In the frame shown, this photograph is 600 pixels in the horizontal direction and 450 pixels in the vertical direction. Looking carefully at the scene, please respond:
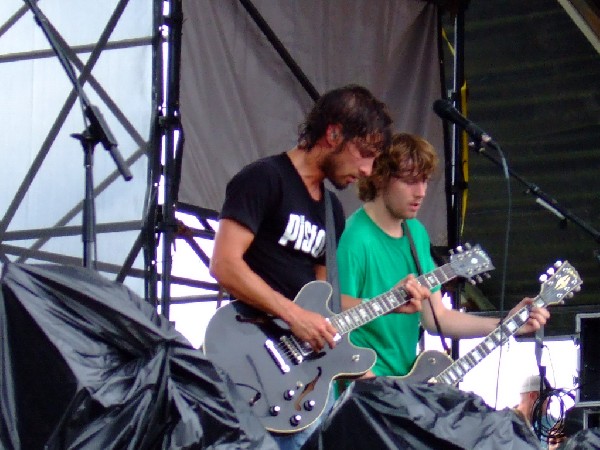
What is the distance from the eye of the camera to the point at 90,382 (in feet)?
8.05

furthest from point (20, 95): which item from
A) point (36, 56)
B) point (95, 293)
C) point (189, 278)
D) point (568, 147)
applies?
point (568, 147)

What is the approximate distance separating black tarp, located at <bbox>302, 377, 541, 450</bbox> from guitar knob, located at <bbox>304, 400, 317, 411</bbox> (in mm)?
949

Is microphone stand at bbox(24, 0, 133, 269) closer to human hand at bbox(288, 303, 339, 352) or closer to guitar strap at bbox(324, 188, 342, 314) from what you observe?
human hand at bbox(288, 303, 339, 352)

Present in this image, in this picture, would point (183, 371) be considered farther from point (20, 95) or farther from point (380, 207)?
point (20, 95)

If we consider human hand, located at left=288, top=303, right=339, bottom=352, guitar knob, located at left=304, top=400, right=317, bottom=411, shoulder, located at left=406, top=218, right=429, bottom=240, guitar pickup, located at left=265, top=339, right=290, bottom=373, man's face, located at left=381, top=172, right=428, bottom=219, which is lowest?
guitar knob, located at left=304, top=400, right=317, bottom=411

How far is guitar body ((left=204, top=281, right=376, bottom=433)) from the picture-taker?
144 inches

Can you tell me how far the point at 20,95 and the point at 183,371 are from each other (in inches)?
122

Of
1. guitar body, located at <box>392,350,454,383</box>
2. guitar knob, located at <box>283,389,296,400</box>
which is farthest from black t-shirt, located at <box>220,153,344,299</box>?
guitar body, located at <box>392,350,454,383</box>

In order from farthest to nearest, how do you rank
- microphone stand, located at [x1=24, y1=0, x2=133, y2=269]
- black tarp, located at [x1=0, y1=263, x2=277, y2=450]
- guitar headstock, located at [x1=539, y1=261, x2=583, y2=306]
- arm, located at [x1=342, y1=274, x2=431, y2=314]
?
guitar headstock, located at [x1=539, y1=261, x2=583, y2=306]
arm, located at [x1=342, y1=274, x2=431, y2=314]
microphone stand, located at [x1=24, y1=0, x2=133, y2=269]
black tarp, located at [x1=0, y1=263, x2=277, y2=450]

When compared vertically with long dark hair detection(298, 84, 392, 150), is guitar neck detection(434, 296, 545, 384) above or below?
below

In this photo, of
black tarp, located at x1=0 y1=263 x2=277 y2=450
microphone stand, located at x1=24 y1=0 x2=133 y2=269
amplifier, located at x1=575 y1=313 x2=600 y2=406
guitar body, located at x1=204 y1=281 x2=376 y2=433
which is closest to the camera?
black tarp, located at x1=0 y1=263 x2=277 y2=450

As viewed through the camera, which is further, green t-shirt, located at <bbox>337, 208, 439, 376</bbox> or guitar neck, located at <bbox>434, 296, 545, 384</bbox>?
guitar neck, located at <bbox>434, 296, 545, 384</bbox>

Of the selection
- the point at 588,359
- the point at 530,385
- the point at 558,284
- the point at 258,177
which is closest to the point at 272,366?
Result: the point at 258,177

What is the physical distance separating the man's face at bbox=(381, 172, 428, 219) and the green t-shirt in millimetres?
102
